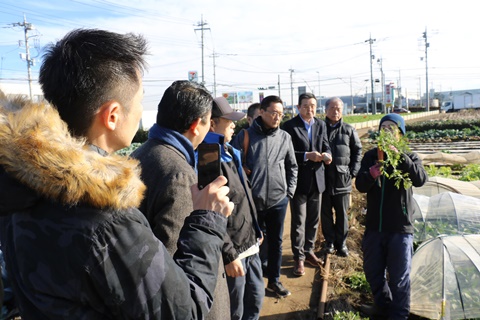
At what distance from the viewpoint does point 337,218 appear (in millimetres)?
5953

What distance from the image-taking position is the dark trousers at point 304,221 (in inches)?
210

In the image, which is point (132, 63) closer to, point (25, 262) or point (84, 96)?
point (84, 96)

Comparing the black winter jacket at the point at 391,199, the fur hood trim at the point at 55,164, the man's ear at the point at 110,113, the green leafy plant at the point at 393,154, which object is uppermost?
the man's ear at the point at 110,113

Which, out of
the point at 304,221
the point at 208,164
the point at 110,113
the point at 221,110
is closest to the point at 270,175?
the point at 304,221

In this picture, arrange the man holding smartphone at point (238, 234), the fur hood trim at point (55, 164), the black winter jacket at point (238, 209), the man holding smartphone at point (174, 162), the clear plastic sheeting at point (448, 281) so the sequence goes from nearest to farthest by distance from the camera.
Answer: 1. the fur hood trim at point (55, 164)
2. the man holding smartphone at point (174, 162)
3. the man holding smartphone at point (238, 234)
4. the black winter jacket at point (238, 209)
5. the clear plastic sheeting at point (448, 281)

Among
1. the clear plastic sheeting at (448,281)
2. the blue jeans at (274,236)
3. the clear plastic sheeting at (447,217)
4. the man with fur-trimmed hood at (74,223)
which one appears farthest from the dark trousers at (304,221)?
the man with fur-trimmed hood at (74,223)

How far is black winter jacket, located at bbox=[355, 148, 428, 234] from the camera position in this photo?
3.94 meters

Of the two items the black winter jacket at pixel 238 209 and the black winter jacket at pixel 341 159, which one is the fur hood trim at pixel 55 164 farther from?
the black winter jacket at pixel 341 159

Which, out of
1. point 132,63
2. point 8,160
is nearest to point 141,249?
point 8,160

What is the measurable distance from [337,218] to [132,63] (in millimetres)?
4943

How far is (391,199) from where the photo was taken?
4035 millimetres

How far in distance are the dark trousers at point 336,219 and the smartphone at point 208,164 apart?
13.9ft

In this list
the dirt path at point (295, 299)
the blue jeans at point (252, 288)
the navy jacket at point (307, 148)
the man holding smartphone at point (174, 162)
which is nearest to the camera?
the man holding smartphone at point (174, 162)

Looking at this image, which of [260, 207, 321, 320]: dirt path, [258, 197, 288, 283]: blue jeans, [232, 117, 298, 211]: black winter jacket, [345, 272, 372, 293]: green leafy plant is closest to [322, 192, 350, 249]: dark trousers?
[260, 207, 321, 320]: dirt path
